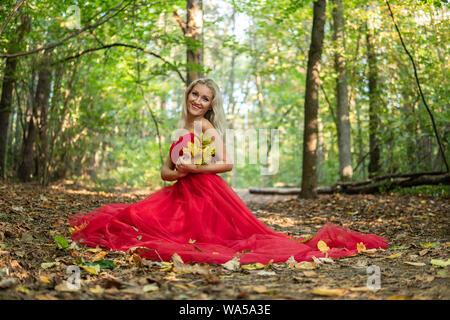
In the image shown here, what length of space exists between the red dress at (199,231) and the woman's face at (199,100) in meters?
0.38

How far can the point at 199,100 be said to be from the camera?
3885 mm

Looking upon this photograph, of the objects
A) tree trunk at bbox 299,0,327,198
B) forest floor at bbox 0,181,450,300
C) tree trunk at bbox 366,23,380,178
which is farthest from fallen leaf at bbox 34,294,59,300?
tree trunk at bbox 366,23,380,178

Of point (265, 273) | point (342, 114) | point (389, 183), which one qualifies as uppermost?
point (342, 114)

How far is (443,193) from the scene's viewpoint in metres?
7.23

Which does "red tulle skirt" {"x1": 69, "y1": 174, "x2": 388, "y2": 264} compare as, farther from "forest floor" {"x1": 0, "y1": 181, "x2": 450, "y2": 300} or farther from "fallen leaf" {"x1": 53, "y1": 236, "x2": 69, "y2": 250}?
"fallen leaf" {"x1": 53, "y1": 236, "x2": 69, "y2": 250}

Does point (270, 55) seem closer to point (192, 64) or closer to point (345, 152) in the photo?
point (345, 152)

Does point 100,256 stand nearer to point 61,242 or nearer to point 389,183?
point 61,242

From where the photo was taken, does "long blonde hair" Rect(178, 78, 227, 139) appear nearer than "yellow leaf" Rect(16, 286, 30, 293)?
No

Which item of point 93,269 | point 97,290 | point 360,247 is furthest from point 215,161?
point 97,290

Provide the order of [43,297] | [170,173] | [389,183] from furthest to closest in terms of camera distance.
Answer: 1. [389,183]
2. [170,173]
3. [43,297]

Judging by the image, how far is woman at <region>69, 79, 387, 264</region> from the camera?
9.71 ft

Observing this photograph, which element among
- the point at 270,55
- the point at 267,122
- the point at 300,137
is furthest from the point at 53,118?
the point at 300,137

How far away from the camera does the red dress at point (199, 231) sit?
9.72ft

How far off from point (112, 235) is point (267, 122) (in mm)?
15726
